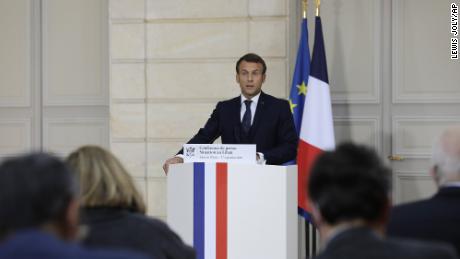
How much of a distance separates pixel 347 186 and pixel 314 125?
4.54 meters

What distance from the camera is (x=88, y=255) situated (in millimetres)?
1811

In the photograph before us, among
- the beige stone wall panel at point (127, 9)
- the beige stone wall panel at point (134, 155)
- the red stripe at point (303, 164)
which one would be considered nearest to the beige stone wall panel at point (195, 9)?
the beige stone wall panel at point (127, 9)

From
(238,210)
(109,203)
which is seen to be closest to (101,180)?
(109,203)

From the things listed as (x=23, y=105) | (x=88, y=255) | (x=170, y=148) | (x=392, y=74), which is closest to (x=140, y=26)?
(x=170, y=148)

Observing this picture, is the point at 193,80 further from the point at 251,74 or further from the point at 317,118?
the point at 251,74

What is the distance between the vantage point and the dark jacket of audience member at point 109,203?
8.87 feet

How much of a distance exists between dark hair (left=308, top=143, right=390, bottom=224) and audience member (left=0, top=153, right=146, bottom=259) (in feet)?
1.86

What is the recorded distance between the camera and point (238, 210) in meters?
5.20

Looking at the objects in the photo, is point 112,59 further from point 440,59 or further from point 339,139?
point 440,59

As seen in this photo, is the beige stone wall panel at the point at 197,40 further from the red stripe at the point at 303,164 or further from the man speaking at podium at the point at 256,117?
the man speaking at podium at the point at 256,117

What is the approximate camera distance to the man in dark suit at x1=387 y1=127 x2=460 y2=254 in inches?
109

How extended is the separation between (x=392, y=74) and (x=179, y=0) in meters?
2.01

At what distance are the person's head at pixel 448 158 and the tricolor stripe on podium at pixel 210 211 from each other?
238cm

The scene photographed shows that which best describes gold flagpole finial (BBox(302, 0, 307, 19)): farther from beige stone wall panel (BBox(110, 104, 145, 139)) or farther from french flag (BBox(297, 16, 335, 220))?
beige stone wall panel (BBox(110, 104, 145, 139))
